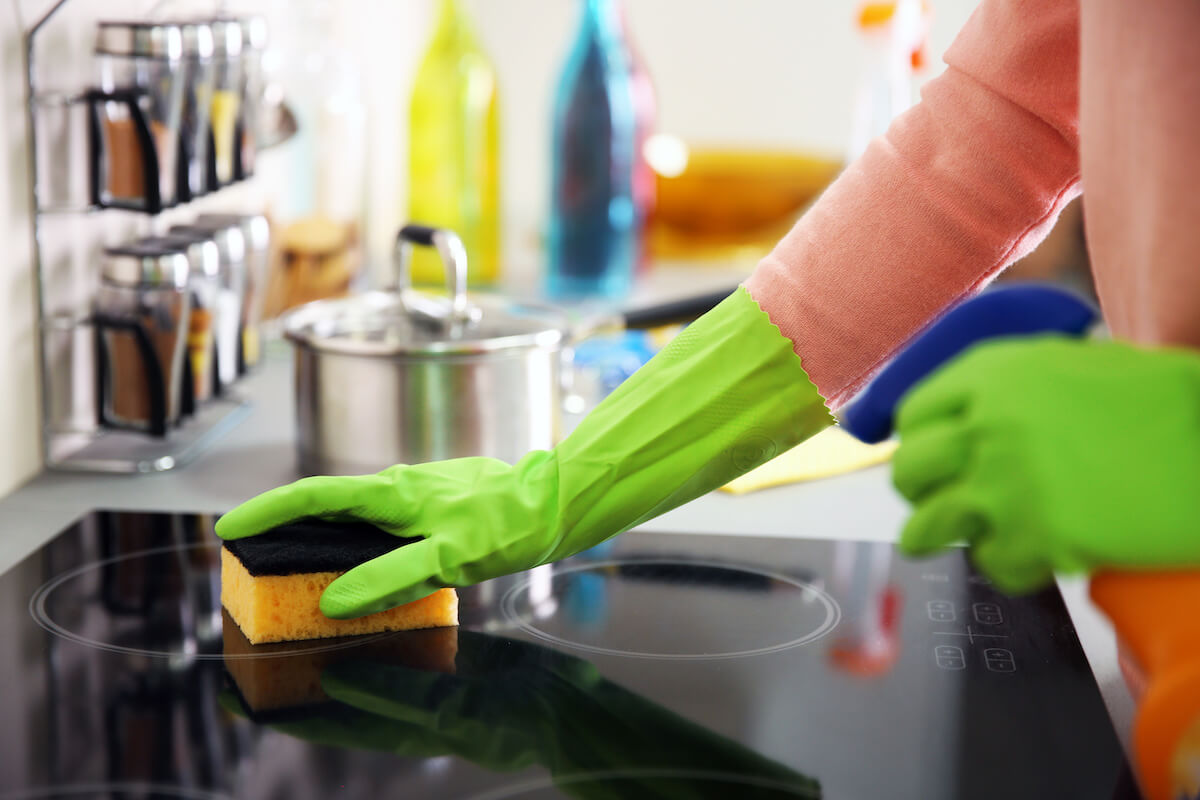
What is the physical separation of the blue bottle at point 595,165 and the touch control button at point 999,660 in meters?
1.06

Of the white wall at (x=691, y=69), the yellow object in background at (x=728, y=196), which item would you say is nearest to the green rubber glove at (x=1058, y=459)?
the yellow object in background at (x=728, y=196)

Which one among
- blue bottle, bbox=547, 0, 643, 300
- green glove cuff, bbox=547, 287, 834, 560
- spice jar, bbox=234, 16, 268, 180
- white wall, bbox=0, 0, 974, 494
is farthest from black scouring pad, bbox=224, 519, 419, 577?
white wall, bbox=0, 0, 974, 494

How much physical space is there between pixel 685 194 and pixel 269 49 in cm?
79

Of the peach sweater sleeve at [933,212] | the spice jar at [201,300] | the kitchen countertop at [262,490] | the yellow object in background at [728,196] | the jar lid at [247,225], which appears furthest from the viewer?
the yellow object in background at [728,196]

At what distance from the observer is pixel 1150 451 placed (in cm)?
51

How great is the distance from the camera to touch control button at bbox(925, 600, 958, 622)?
84 cm

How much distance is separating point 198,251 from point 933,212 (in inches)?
24.5

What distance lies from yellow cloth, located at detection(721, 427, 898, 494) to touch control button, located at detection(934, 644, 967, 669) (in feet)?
1.13

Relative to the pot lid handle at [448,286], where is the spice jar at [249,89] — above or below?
above

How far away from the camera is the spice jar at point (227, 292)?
1148mm

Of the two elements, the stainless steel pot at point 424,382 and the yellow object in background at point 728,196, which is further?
the yellow object in background at point 728,196

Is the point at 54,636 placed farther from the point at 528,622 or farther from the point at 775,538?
the point at 775,538

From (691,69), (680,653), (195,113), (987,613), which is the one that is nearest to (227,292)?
(195,113)

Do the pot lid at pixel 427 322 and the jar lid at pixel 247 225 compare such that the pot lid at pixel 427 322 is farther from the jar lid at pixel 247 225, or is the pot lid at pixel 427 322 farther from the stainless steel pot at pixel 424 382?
the jar lid at pixel 247 225
